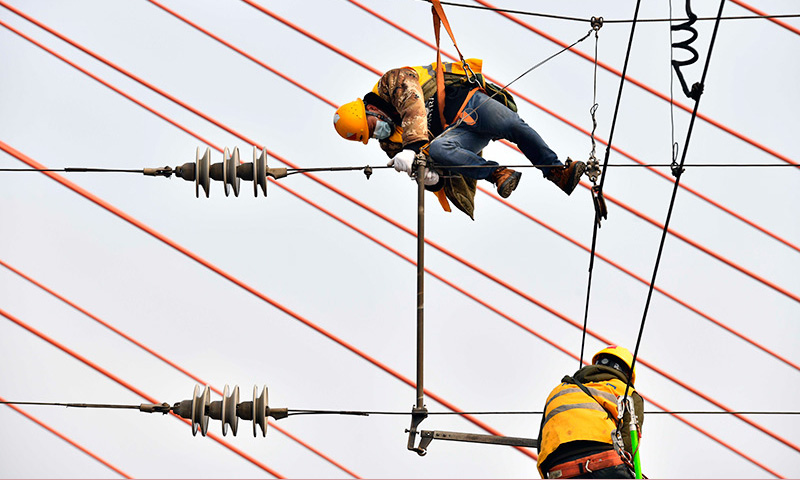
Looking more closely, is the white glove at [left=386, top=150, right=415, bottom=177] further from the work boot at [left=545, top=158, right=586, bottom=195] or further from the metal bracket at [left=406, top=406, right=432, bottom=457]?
the metal bracket at [left=406, top=406, right=432, bottom=457]

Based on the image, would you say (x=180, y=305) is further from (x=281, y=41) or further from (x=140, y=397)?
(x=281, y=41)

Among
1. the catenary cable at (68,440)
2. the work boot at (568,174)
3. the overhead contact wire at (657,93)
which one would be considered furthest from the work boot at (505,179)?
the catenary cable at (68,440)

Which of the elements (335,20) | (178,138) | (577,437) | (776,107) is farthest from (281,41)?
(577,437)

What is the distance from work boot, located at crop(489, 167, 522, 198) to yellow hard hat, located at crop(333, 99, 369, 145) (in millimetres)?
Result: 736

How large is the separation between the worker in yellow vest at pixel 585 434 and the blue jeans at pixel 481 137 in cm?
140

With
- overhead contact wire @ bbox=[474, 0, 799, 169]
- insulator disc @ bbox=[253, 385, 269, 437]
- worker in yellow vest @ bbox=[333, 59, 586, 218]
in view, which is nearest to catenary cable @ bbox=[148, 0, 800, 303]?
overhead contact wire @ bbox=[474, 0, 799, 169]

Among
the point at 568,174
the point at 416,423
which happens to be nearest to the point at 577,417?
the point at 416,423

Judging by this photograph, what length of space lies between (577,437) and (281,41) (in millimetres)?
4676

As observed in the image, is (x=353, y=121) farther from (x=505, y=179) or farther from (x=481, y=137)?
(x=505, y=179)

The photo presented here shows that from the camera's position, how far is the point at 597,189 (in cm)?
703

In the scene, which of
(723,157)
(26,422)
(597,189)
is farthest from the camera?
(723,157)

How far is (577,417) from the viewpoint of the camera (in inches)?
240

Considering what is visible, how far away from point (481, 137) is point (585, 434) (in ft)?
6.59

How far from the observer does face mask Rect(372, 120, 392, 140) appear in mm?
7480
